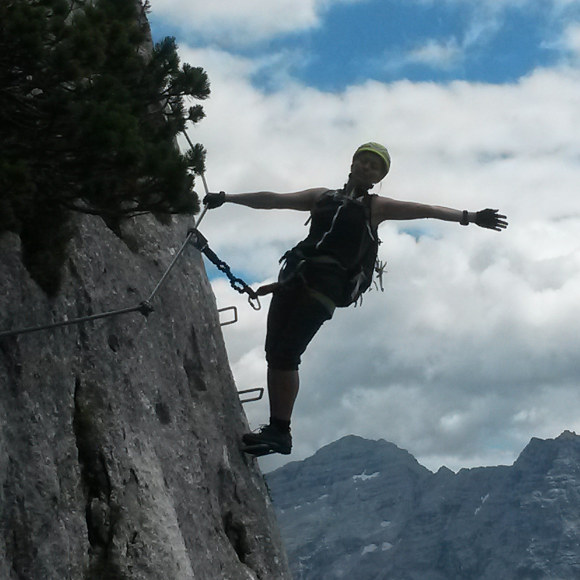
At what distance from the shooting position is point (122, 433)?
38.7ft

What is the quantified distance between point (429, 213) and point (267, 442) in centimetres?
381

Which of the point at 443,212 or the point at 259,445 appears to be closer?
the point at 443,212

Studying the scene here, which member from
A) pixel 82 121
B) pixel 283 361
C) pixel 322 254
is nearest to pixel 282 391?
pixel 283 361

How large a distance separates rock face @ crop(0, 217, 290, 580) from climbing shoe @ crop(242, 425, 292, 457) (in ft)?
0.58

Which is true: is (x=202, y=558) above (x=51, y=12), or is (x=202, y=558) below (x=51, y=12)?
below

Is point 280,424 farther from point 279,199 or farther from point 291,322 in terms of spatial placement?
point 279,199

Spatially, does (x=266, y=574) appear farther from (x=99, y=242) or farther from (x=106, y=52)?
(x=106, y=52)

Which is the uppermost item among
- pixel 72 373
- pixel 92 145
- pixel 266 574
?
pixel 92 145

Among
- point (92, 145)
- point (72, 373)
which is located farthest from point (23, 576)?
point (92, 145)

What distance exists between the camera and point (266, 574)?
14.0m

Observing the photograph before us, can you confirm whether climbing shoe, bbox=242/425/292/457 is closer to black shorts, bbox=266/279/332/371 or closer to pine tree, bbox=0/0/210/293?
black shorts, bbox=266/279/332/371

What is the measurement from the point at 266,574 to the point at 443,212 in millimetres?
5243


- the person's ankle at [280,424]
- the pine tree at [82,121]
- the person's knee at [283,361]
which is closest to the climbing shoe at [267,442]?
the person's ankle at [280,424]

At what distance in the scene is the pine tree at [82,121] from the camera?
9.20 m
